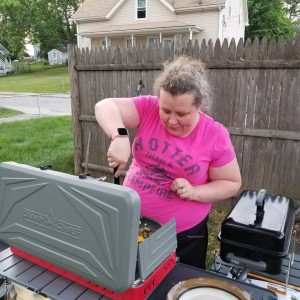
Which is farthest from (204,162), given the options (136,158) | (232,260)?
(232,260)

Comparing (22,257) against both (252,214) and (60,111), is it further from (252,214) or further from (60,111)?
(60,111)

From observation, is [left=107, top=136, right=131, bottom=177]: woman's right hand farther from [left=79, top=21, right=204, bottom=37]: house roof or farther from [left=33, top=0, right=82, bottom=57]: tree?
[left=33, top=0, right=82, bottom=57]: tree

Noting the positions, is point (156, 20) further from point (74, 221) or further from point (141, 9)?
point (74, 221)

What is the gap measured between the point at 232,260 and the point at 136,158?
587 millimetres

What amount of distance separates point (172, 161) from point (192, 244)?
44 cm

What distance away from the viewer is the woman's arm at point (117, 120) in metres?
1.13

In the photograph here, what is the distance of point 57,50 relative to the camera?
43562 millimetres

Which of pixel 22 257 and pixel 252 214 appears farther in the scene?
pixel 252 214

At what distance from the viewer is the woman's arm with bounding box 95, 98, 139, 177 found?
1134mm

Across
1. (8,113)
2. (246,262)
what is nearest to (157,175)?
(246,262)

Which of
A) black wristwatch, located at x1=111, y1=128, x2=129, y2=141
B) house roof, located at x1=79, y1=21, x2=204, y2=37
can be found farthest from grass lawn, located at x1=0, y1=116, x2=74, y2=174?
house roof, located at x1=79, y1=21, x2=204, y2=37

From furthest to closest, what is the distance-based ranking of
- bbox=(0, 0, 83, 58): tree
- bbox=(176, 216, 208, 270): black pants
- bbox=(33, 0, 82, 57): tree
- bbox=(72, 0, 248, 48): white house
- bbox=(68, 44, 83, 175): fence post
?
1. bbox=(33, 0, 82, 57): tree
2. bbox=(0, 0, 83, 58): tree
3. bbox=(72, 0, 248, 48): white house
4. bbox=(68, 44, 83, 175): fence post
5. bbox=(176, 216, 208, 270): black pants

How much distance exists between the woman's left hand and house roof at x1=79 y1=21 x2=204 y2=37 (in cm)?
1738

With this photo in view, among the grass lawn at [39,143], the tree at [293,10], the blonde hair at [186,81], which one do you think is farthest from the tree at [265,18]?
the blonde hair at [186,81]
